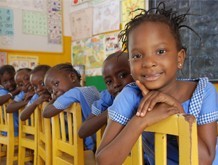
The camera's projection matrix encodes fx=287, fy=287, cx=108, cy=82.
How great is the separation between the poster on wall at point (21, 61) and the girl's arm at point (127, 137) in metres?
3.00

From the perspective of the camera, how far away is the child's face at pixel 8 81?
9.36 ft

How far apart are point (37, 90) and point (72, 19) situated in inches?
75.8

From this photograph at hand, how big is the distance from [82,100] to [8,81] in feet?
5.21

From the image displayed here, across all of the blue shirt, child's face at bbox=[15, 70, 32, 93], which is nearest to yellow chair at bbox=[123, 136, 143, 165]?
child's face at bbox=[15, 70, 32, 93]

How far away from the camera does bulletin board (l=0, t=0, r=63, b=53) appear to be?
→ 348 centimetres

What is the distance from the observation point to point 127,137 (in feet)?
2.27

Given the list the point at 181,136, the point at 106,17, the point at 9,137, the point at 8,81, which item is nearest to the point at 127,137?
the point at 181,136

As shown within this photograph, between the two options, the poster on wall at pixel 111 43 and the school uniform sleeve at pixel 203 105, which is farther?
the poster on wall at pixel 111 43

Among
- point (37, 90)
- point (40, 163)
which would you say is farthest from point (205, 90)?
point (37, 90)

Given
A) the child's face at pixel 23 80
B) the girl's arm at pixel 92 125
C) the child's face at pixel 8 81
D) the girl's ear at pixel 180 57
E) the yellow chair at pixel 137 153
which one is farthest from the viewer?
the child's face at pixel 8 81

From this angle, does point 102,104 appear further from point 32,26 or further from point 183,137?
point 32,26

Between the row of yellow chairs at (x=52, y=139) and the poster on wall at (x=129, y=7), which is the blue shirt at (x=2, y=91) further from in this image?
the poster on wall at (x=129, y=7)

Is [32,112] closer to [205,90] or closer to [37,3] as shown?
[205,90]

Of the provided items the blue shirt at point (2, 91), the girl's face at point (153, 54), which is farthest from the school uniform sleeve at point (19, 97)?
the girl's face at point (153, 54)
